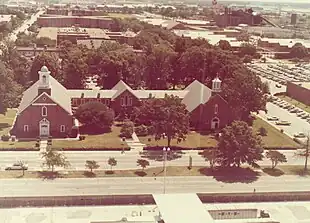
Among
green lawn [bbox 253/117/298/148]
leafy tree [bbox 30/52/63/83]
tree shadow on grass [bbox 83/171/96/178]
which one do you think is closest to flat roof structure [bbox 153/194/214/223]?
tree shadow on grass [bbox 83/171/96/178]

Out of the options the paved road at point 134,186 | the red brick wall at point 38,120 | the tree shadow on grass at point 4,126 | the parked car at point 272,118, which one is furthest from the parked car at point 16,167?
the parked car at point 272,118

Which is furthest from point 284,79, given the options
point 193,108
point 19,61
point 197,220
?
point 197,220

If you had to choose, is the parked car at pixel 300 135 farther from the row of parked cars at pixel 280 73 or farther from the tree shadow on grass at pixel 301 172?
the row of parked cars at pixel 280 73

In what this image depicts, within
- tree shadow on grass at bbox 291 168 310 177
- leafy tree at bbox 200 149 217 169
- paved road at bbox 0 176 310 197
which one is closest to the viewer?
paved road at bbox 0 176 310 197

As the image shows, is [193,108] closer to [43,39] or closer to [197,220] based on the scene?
[197,220]

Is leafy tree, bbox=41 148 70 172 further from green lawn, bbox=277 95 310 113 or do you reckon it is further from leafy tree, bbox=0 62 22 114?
green lawn, bbox=277 95 310 113

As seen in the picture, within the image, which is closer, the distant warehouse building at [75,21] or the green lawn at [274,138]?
the green lawn at [274,138]

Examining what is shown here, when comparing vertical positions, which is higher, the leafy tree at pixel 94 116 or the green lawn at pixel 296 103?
the leafy tree at pixel 94 116
